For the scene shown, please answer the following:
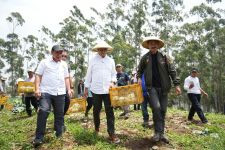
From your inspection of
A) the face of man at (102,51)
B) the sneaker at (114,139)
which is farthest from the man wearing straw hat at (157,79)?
the face of man at (102,51)

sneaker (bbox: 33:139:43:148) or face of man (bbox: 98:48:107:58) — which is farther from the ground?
face of man (bbox: 98:48:107:58)

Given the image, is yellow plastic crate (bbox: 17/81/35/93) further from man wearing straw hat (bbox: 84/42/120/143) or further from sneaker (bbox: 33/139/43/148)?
sneaker (bbox: 33/139/43/148)

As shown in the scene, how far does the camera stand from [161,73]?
7.05m

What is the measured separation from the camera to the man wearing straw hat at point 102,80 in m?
7.24

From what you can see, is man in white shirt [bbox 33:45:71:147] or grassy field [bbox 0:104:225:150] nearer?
man in white shirt [bbox 33:45:71:147]

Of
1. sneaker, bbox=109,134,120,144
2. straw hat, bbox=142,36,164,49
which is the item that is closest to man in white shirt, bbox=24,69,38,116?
sneaker, bbox=109,134,120,144

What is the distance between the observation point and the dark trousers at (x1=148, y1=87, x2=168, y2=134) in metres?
6.99

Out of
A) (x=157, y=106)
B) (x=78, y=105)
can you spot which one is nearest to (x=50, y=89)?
(x=157, y=106)

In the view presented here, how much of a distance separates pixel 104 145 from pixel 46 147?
1.11 meters

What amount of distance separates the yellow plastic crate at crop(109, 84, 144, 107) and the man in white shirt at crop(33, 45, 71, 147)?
103 cm

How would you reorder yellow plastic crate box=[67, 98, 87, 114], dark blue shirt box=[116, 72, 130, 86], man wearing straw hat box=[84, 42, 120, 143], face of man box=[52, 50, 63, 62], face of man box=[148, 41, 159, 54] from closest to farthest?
1. face of man box=[52, 50, 63, 62]
2. face of man box=[148, 41, 159, 54]
3. man wearing straw hat box=[84, 42, 120, 143]
4. yellow plastic crate box=[67, 98, 87, 114]
5. dark blue shirt box=[116, 72, 130, 86]

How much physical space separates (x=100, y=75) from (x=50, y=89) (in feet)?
3.53

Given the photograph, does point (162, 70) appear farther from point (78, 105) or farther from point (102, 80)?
point (78, 105)

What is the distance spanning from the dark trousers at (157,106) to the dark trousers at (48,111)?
1.82 meters
